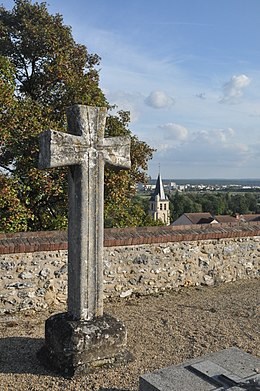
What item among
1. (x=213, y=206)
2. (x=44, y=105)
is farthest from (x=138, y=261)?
(x=213, y=206)

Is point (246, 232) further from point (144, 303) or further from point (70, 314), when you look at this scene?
point (70, 314)

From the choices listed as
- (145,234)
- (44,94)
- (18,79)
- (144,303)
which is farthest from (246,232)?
(18,79)

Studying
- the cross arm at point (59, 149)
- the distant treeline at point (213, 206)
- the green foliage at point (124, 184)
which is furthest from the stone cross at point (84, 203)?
the distant treeline at point (213, 206)

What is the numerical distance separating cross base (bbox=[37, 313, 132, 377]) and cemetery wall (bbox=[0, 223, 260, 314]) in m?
2.11

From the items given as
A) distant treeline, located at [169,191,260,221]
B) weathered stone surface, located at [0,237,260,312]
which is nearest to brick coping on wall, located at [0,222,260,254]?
weathered stone surface, located at [0,237,260,312]

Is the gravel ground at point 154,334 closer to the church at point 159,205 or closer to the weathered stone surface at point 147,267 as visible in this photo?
the weathered stone surface at point 147,267

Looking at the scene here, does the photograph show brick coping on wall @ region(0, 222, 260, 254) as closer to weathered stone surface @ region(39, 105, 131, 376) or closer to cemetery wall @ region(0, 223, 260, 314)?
cemetery wall @ region(0, 223, 260, 314)

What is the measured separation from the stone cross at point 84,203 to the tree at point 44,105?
5.39 m

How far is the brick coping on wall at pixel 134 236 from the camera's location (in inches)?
263

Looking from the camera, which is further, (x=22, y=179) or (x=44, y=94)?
(x=44, y=94)

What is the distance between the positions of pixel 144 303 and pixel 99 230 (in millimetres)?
3053

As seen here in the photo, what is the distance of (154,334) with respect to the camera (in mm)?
5492

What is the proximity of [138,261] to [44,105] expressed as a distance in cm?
588

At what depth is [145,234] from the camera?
308 inches
